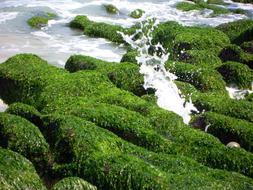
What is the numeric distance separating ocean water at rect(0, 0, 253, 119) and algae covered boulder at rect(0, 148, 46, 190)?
12.9 feet

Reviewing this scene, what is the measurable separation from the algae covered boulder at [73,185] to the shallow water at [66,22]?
26.6ft

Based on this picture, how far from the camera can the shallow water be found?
15.3 meters

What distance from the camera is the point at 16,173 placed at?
596 cm

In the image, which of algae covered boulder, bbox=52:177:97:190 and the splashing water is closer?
algae covered boulder, bbox=52:177:97:190

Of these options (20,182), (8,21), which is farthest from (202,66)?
(8,21)

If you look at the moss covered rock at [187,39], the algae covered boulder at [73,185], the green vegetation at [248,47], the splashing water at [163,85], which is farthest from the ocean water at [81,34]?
the algae covered boulder at [73,185]

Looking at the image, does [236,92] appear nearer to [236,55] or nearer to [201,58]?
[201,58]

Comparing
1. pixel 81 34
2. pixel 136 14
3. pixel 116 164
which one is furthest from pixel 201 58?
pixel 136 14

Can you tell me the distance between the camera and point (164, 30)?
52.4 feet

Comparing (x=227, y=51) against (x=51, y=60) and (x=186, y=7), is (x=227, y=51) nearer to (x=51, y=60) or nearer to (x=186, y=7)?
(x=51, y=60)

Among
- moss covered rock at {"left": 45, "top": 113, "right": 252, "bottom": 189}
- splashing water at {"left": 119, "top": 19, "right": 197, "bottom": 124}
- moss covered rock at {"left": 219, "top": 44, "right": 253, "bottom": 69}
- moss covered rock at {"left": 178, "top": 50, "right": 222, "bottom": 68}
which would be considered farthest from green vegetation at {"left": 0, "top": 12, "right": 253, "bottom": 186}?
moss covered rock at {"left": 219, "top": 44, "right": 253, "bottom": 69}

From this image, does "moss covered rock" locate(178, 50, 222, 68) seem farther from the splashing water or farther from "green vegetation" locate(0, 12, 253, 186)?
the splashing water

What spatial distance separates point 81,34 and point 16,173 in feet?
41.2

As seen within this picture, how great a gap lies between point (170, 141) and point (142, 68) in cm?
391
